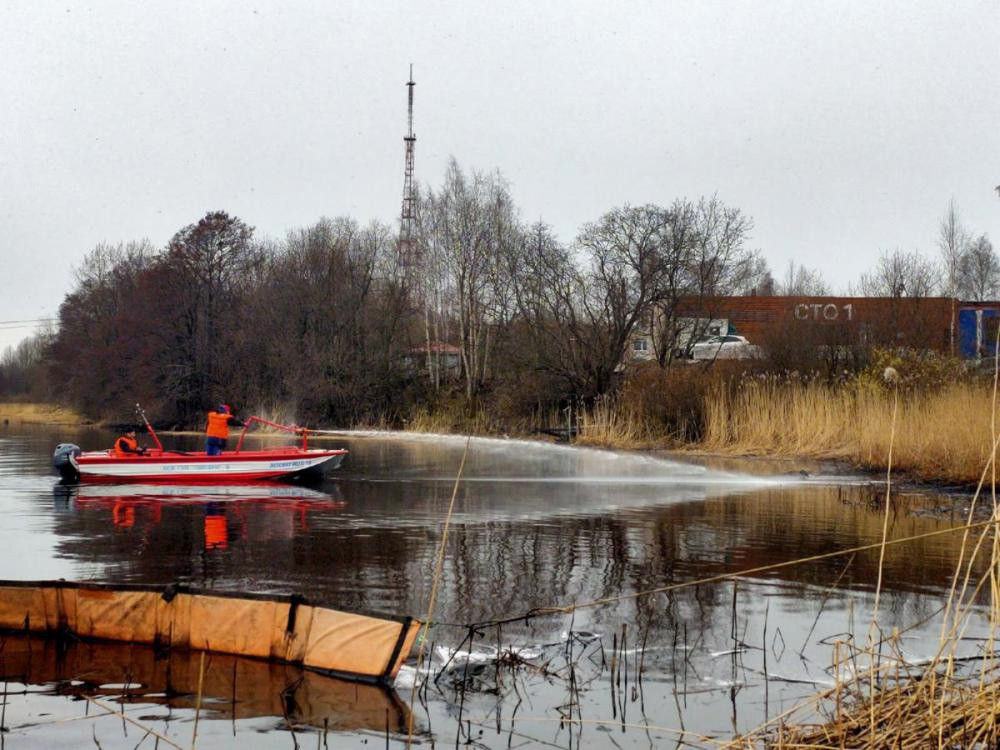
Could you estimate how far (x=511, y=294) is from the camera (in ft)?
173

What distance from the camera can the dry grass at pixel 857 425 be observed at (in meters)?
21.9

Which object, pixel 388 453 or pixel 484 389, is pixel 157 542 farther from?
pixel 484 389

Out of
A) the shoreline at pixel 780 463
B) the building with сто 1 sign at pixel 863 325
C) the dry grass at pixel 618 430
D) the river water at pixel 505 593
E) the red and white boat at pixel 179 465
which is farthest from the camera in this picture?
the building with сто 1 sign at pixel 863 325

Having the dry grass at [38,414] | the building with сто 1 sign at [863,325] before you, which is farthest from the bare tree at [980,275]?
the dry grass at [38,414]

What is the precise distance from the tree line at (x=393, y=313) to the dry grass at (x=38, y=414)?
1.98 m

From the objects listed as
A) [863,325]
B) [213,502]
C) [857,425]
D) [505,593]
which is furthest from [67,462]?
[863,325]

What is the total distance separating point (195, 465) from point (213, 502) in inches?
144

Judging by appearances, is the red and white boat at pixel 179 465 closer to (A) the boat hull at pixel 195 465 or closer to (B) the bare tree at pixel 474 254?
(A) the boat hull at pixel 195 465

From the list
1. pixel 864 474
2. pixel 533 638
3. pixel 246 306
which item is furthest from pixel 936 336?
pixel 246 306

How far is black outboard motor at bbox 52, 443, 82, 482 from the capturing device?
25156 mm

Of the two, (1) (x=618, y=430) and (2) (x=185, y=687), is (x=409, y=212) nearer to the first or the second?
(1) (x=618, y=430)

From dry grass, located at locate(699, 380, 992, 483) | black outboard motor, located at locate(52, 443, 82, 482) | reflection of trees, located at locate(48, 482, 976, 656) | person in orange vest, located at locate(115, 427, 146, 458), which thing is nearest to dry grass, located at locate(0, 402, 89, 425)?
black outboard motor, located at locate(52, 443, 82, 482)

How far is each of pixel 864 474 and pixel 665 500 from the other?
7011 mm

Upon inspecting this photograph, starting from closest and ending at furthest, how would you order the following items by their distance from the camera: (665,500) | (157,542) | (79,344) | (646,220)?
(157,542), (665,500), (646,220), (79,344)
